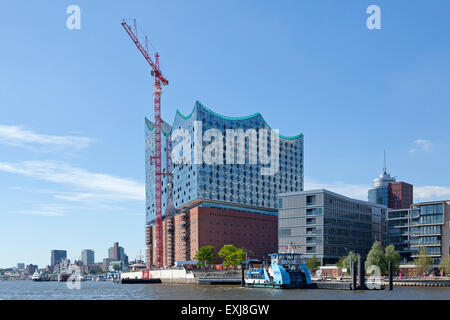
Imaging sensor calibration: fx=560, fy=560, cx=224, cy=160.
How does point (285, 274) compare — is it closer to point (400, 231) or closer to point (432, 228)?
point (432, 228)

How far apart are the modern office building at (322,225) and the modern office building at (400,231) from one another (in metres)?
8.59

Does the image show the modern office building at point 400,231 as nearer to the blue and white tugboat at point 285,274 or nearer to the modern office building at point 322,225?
the modern office building at point 322,225

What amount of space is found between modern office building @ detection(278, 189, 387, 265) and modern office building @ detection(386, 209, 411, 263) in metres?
8.59

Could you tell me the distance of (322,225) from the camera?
173750 mm

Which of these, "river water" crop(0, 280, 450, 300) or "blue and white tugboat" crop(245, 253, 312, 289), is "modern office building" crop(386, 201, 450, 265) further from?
"blue and white tugboat" crop(245, 253, 312, 289)

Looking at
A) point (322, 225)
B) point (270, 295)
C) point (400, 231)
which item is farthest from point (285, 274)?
point (400, 231)

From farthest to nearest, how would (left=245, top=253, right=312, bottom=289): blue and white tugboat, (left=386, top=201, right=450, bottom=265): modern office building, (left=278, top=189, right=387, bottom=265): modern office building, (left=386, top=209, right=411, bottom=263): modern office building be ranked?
(left=386, top=209, right=411, bottom=263): modern office building → (left=278, top=189, right=387, bottom=265): modern office building → (left=386, top=201, right=450, bottom=265): modern office building → (left=245, top=253, right=312, bottom=289): blue and white tugboat

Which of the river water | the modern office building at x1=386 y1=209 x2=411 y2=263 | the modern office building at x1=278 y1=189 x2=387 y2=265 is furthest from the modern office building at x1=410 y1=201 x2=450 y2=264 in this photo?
the river water

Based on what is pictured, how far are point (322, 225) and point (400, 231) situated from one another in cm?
3299

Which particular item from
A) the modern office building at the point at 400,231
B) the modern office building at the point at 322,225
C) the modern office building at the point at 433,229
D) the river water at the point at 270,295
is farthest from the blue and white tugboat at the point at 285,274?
the modern office building at the point at 400,231

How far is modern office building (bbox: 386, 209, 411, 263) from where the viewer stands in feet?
610
